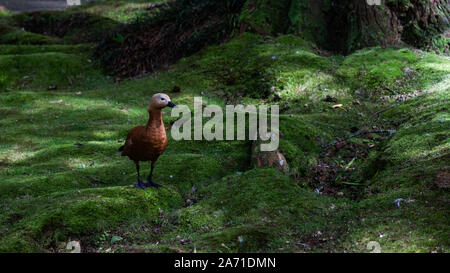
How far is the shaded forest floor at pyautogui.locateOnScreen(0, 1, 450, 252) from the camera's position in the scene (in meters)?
4.52

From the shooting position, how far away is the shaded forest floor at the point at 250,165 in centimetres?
452

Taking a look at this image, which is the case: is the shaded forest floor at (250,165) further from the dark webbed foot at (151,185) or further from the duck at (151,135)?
the duck at (151,135)

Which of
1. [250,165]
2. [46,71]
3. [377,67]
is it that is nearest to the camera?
[250,165]

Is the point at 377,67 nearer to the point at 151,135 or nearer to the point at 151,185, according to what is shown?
the point at 151,185

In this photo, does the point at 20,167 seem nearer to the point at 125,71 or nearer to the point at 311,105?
the point at 311,105

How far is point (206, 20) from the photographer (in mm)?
14805

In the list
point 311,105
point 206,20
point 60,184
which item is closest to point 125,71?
point 206,20

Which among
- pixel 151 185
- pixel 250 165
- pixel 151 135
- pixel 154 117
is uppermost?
pixel 154 117

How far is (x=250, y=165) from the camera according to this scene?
22.6 ft

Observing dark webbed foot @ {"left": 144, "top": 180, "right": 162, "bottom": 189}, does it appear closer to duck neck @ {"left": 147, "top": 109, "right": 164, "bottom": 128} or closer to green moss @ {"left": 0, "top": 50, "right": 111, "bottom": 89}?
duck neck @ {"left": 147, "top": 109, "right": 164, "bottom": 128}

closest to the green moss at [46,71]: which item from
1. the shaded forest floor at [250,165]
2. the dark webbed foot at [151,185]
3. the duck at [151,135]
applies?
the shaded forest floor at [250,165]

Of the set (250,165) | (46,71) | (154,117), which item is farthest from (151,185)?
(46,71)

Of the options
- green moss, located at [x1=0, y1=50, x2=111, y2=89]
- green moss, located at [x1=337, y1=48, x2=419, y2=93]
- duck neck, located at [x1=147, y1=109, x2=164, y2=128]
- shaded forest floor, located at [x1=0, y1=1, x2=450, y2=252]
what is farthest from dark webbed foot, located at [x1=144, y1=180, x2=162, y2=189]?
green moss, located at [x1=0, y1=50, x2=111, y2=89]
